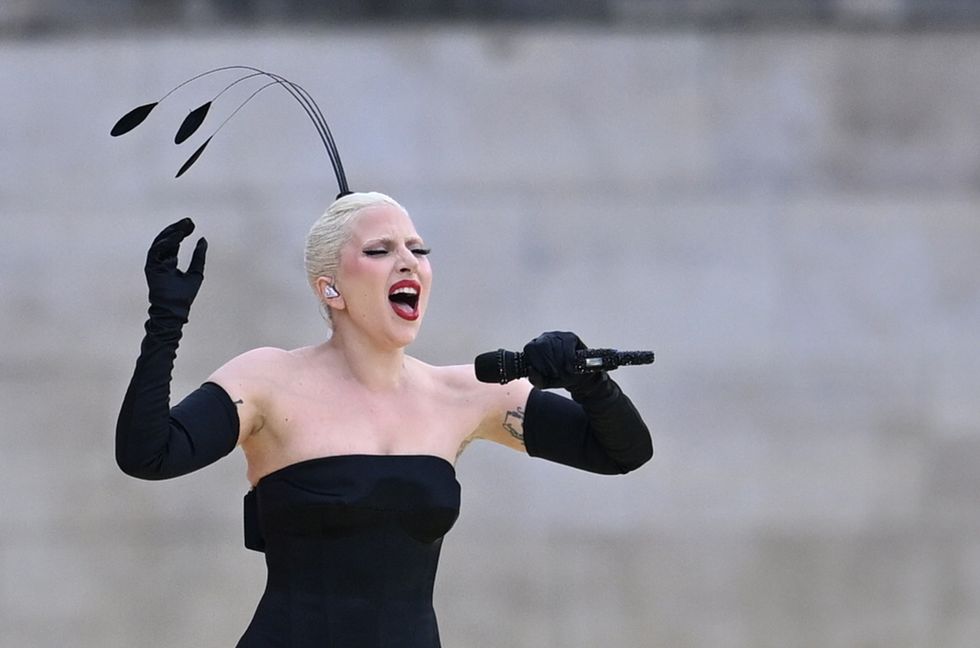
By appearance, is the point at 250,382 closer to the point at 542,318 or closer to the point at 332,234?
the point at 332,234

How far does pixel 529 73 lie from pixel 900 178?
4.81 ft

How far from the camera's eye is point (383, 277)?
10.6 ft

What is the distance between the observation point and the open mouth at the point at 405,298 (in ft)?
10.7

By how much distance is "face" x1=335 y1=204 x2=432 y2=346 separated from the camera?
3246 millimetres

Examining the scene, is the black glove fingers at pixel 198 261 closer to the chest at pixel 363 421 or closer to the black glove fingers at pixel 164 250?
the black glove fingers at pixel 164 250

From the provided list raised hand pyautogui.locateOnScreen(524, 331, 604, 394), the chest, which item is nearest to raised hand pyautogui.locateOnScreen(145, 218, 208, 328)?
the chest

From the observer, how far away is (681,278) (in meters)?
5.95

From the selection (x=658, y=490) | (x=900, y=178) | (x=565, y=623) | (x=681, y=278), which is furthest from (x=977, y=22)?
(x=565, y=623)

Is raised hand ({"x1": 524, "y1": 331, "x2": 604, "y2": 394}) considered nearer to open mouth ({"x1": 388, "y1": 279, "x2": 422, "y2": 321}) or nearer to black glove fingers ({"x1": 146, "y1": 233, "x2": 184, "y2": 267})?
open mouth ({"x1": 388, "y1": 279, "x2": 422, "y2": 321})

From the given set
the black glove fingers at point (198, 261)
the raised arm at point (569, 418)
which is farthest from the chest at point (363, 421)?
the black glove fingers at point (198, 261)

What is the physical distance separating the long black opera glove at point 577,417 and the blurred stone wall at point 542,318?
2525 millimetres

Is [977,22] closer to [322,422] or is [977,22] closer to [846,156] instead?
[846,156]

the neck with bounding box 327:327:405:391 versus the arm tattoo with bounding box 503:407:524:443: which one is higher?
the neck with bounding box 327:327:405:391

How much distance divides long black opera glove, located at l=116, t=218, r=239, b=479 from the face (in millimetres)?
382
